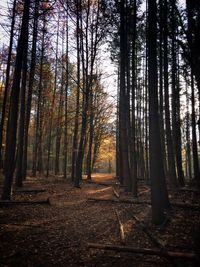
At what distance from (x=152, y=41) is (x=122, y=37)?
586 centimetres

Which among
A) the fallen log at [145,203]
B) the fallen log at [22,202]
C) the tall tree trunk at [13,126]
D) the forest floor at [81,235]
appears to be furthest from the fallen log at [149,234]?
the tall tree trunk at [13,126]

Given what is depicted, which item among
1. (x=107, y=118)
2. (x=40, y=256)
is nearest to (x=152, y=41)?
(x=40, y=256)

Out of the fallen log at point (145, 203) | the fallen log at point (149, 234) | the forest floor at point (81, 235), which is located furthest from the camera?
the fallen log at point (145, 203)

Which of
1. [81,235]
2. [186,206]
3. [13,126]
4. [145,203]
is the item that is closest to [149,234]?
[81,235]

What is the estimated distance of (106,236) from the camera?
5.57 metres

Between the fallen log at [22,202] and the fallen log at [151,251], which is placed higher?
the fallen log at [22,202]

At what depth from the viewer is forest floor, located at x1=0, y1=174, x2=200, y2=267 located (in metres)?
4.18

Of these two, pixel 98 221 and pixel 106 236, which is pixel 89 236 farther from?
pixel 98 221

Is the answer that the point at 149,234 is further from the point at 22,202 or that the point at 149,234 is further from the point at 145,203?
the point at 22,202

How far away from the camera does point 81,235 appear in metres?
5.62

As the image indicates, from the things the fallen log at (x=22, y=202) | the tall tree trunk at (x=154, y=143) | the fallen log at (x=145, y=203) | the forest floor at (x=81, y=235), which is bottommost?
the forest floor at (x=81, y=235)

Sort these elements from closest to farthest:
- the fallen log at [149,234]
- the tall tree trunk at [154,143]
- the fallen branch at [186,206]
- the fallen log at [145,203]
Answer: the fallen log at [149,234], the tall tree trunk at [154,143], the fallen branch at [186,206], the fallen log at [145,203]

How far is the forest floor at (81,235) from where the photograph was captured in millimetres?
4184

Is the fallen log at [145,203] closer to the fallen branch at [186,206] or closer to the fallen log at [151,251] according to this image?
the fallen branch at [186,206]
